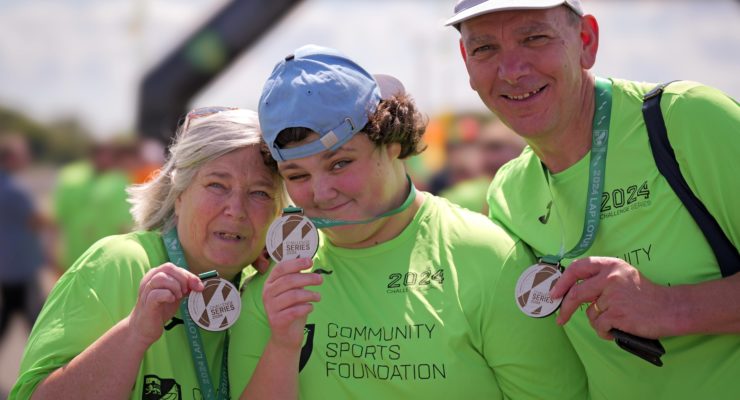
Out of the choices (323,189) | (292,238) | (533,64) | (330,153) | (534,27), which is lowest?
(292,238)

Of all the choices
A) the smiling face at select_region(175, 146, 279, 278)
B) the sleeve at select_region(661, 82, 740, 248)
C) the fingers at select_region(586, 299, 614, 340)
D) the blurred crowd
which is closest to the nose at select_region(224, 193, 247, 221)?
the smiling face at select_region(175, 146, 279, 278)

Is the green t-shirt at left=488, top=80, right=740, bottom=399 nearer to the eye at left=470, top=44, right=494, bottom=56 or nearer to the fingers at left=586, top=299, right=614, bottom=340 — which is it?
the fingers at left=586, top=299, right=614, bottom=340

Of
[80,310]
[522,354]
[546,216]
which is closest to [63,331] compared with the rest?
[80,310]

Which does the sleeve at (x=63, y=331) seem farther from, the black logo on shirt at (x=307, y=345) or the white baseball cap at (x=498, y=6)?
the white baseball cap at (x=498, y=6)

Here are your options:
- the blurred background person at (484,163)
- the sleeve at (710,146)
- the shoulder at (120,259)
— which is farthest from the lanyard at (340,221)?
the blurred background person at (484,163)

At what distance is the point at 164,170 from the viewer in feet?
11.6

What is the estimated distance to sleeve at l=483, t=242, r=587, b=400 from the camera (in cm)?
291

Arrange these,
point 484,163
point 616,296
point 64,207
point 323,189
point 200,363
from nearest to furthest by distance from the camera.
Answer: point 616,296 → point 323,189 → point 200,363 → point 484,163 → point 64,207

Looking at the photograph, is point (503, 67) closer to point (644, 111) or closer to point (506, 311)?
point (644, 111)

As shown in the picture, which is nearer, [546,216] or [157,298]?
[157,298]

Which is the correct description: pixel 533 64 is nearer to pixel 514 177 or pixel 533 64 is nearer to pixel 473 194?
pixel 514 177

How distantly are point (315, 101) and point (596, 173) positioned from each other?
1.01 meters

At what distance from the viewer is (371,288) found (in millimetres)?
3092

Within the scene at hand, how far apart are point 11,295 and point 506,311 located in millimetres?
8118
